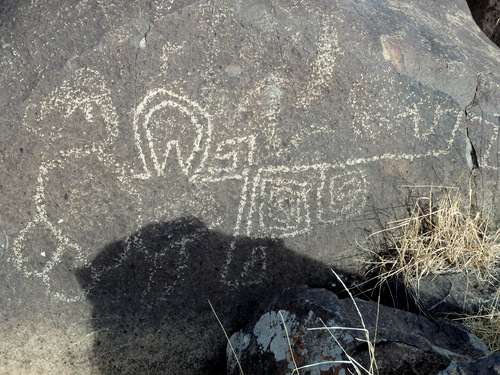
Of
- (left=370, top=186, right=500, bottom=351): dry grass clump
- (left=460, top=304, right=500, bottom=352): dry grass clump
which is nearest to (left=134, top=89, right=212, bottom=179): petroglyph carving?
(left=370, top=186, right=500, bottom=351): dry grass clump

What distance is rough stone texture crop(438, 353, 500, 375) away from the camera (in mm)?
1544

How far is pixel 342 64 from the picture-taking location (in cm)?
212

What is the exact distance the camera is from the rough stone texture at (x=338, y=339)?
1740 mm

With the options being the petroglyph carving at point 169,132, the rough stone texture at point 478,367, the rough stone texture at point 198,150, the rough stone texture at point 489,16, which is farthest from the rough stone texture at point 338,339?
the rough stone texture at point 489,16

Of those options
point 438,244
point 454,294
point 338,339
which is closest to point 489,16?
point 438,244

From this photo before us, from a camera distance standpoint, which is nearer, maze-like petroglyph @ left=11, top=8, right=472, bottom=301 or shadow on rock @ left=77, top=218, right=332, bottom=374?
maze-like petroglyph @ left=11, top=8, right=472, bottom=301

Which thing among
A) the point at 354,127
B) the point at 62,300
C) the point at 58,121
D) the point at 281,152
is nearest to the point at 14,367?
the point at 62,300

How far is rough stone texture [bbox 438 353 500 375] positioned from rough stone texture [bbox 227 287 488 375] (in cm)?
14

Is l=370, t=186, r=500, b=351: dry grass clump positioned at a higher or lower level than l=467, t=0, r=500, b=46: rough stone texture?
lower

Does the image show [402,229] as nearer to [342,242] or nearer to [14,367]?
[342,242]

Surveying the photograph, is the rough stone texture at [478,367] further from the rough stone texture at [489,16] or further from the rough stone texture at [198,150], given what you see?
the rough stone texture at [489,16]

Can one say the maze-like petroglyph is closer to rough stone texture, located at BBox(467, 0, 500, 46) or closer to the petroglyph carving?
the petroglyph carving

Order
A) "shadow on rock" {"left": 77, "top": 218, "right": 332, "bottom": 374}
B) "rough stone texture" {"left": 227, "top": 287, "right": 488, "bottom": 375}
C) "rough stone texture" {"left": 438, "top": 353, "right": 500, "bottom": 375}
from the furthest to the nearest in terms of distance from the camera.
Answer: "shadow on rock" {"left": 77, "top": 218, "right": 332, "bottom": 374} < "rough stone texture" {"left": 227, "top": 287, "right": 488, "bottom": 375} < "rough stone texture" {"left": 438, "top": 353, "right": 500, "bottom": 375}

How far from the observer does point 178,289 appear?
7.21ft
